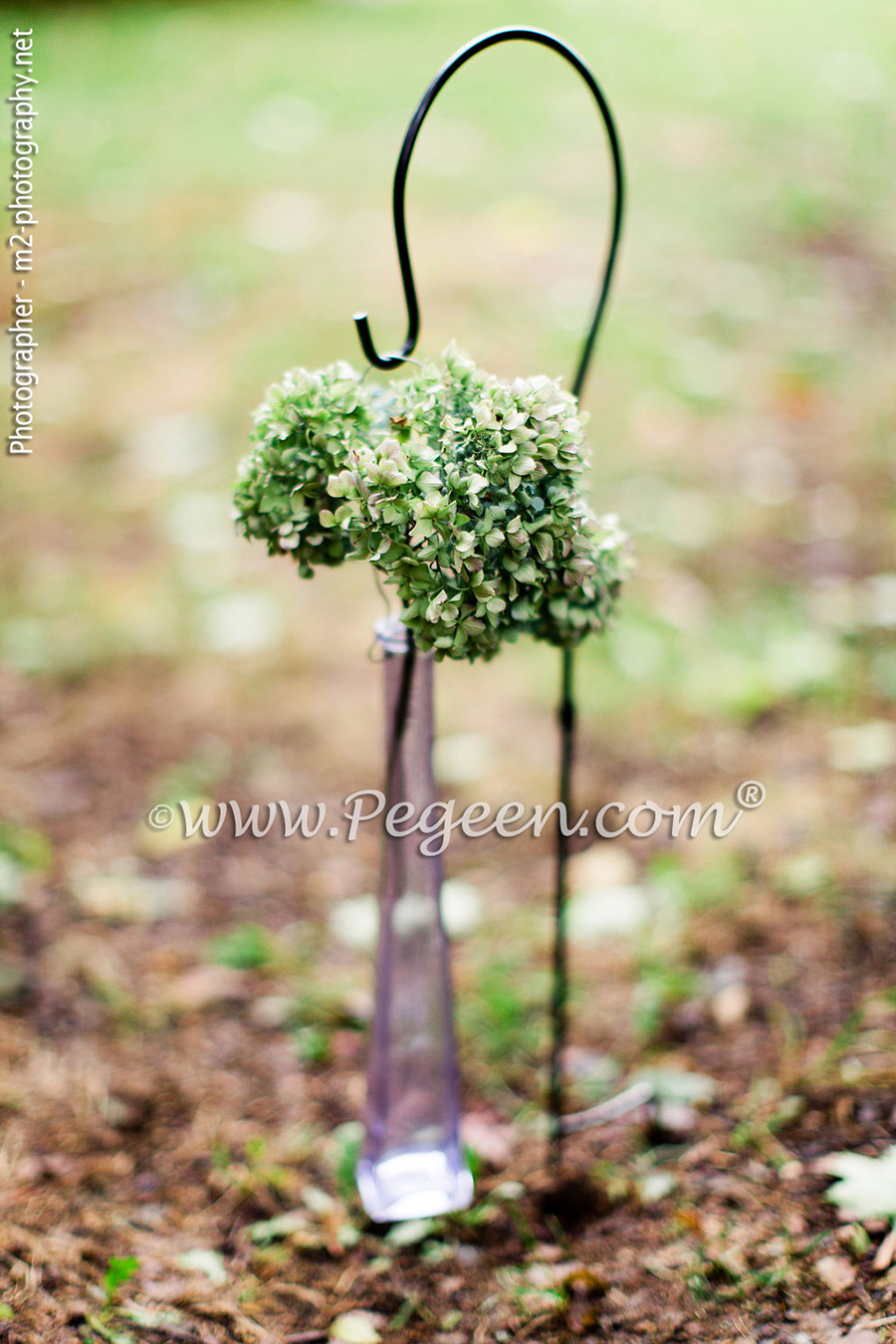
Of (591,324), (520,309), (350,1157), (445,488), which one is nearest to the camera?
(445,488)

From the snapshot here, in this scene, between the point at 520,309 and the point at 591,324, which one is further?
the point at 520,309

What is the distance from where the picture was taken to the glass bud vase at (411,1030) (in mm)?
1259

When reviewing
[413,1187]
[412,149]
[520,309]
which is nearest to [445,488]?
[412,149]

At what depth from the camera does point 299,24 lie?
6.48 meters

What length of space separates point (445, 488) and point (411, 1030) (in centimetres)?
76

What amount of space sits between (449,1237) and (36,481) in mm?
2572

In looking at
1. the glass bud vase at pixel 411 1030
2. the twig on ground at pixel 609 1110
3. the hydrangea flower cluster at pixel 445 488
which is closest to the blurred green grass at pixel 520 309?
the twig on ground at pixel 609 1110

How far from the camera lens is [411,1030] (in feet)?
4.41

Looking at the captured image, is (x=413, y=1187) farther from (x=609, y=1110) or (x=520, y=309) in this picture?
(x=520, y=309)

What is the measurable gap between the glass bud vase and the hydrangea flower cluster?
246mm

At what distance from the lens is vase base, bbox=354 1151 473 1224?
1372 mm

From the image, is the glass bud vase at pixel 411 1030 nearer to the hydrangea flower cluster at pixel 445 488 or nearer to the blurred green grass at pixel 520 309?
the hydrangea flower cluster at pixel 445 488

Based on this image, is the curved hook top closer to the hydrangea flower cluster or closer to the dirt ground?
the hydrangea flower cluster

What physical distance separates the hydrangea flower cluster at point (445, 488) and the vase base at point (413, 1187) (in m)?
0.79
